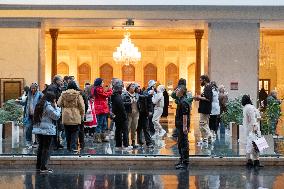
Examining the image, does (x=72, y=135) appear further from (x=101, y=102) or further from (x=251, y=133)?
(x=251, y=133)

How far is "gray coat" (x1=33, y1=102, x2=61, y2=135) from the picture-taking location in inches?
448

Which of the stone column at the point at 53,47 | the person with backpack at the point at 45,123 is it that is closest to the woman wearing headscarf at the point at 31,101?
the person with backpack at the point at 45,123

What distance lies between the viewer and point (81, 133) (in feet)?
46.9

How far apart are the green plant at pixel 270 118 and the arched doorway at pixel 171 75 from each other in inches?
698

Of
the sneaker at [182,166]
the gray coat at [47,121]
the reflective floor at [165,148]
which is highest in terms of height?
the gray coat at [47,121]

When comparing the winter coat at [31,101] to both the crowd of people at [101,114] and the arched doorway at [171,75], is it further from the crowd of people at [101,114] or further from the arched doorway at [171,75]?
the arched doorway at [171,75]

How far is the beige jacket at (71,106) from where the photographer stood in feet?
43.4

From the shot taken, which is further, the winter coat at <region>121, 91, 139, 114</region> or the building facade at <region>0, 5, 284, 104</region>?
the building facade at <region>0, 5, 284, 104</region>

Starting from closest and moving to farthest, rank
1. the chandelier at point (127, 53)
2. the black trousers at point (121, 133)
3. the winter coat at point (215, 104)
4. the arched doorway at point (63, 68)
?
1. the black trousers at point (121, 133)
2. the winter coat at point (215, 104)
3. the chandelier at point (127, 53)
4. the arched doorway at point (63, 68)

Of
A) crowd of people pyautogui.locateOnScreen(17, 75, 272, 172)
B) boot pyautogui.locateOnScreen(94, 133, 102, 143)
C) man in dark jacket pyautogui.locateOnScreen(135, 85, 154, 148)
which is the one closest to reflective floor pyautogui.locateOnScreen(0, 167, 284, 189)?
crowd of people pyautogui.locateOnScreen(17, 75, 272, 172)

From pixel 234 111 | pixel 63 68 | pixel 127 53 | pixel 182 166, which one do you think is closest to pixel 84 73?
pixel 63 68

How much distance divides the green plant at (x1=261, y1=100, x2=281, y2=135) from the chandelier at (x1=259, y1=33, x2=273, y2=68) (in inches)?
551

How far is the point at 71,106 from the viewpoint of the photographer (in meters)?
13.4

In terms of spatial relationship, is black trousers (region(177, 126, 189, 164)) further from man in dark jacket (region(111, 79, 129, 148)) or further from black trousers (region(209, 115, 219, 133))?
black trousers (region(209, 115, 219, 133))
